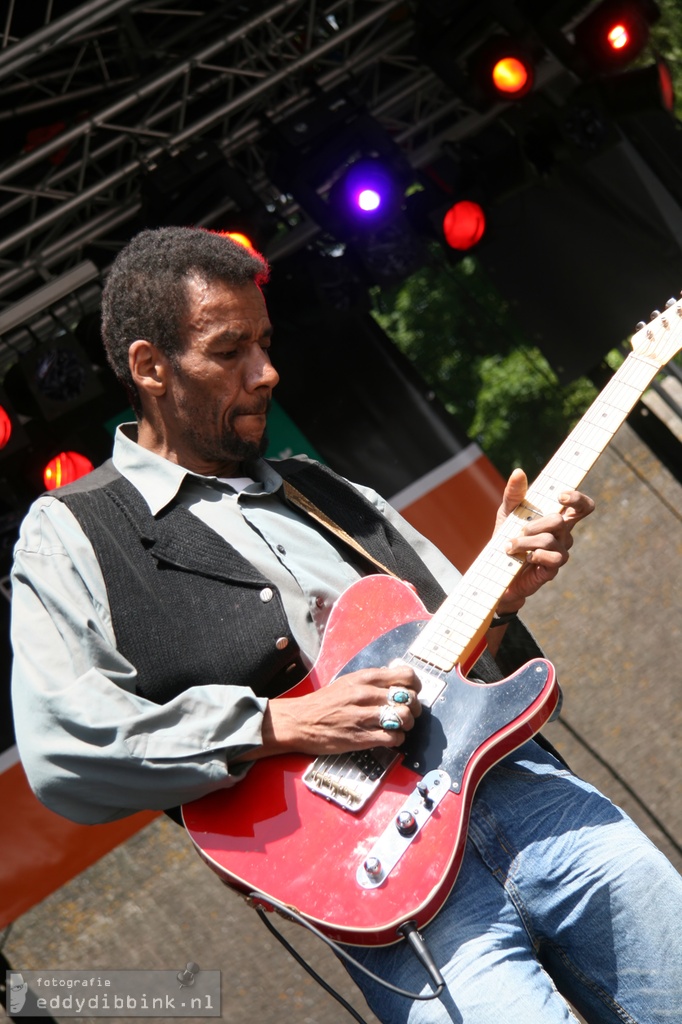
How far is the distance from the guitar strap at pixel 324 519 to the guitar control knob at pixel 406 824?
0.61 meters

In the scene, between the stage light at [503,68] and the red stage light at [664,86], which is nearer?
the stage light at [503,68]

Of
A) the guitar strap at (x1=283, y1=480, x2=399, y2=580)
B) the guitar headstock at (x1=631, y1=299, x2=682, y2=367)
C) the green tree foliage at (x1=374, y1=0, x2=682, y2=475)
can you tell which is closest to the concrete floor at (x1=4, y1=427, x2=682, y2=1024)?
the guitar strap at (x1=283, y1=480, x2=399, y2=580)

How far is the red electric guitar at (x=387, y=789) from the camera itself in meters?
1.84

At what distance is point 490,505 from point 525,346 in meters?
9.79

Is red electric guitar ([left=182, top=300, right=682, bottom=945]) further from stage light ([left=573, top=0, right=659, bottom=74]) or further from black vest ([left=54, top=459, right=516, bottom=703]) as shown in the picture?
stage light ([left=573, top=0, right=659, bottom=74])

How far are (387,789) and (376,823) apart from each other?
7 centimetres

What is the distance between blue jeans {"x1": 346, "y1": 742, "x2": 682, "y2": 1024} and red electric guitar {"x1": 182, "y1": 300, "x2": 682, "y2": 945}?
10 centimetres

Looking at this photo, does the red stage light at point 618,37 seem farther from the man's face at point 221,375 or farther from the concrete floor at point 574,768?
the man's face at point 221,375

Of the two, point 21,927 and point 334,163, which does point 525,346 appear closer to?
point 334,163

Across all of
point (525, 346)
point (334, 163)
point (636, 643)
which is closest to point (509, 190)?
point (334, 163)

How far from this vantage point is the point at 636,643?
23.0 ft

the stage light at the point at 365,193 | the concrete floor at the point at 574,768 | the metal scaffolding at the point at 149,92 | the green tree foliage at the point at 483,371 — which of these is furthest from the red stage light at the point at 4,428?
the green tree foliage at the point at 483,371

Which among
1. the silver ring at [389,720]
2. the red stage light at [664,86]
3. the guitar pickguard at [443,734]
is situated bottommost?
the guitar pickguard at [443,734]

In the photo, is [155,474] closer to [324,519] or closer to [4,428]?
[324,519]
